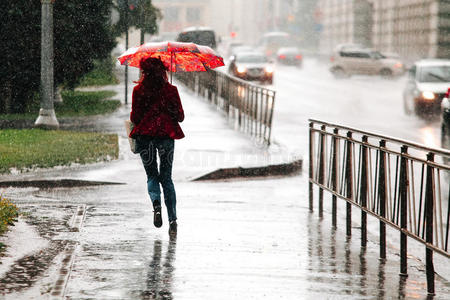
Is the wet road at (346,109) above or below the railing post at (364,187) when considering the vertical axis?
below

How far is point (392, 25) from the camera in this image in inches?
2734

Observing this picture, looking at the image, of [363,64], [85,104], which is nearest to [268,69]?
[363,64]

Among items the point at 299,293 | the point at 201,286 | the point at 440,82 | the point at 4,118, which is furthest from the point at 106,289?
the point at 440,82

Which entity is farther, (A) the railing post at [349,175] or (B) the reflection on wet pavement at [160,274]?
(A) the railing post at [349,175]

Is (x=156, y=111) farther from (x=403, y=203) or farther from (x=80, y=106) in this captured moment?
(x=80, y=106)

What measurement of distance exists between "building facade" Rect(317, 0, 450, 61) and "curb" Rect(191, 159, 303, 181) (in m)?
45.5

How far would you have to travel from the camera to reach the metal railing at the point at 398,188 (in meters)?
7.07

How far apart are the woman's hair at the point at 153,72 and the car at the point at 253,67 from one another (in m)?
35.5

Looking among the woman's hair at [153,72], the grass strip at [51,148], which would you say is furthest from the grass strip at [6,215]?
the grass strip at [51,148]

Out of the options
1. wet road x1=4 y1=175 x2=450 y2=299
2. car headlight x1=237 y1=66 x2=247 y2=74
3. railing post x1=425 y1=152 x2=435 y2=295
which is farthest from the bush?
railing post x1=425 y1=152 x2=435 y2=295

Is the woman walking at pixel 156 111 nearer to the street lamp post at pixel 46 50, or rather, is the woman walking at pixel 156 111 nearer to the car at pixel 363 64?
the street lamp post at pixel 46 50

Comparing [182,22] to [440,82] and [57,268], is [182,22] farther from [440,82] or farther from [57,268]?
[57,268]

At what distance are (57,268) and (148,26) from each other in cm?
2350

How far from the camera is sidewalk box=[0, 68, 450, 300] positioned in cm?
667
